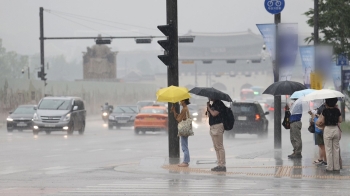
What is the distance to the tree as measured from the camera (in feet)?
140

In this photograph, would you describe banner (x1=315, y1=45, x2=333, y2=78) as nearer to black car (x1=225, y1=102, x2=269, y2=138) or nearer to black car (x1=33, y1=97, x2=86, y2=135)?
black car (x1=225, y1=102, x2=269, y2=138)

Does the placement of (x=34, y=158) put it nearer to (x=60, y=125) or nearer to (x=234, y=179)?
(x=234, y=179)

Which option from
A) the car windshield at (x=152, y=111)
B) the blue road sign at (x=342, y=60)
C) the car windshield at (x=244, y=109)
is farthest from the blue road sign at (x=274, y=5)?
the car windshield at (x=152, y=111)

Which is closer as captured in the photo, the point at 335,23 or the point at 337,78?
the point at 337,78

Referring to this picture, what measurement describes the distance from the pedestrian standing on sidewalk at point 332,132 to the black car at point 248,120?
21906 mm

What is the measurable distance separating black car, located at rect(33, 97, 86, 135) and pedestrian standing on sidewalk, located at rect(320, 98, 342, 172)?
25609mm

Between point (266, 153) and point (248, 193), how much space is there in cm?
1149

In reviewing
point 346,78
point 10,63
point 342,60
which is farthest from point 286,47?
point 10,63

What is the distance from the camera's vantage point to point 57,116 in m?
44.7

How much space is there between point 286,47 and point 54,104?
1966 cm

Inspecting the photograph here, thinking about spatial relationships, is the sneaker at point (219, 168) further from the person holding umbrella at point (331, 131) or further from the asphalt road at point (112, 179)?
the person holding umbrella at point (331, 131)

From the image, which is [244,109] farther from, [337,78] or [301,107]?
[301,107]

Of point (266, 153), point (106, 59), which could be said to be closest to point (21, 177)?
point (266, 153)

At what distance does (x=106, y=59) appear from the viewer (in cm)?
12338
